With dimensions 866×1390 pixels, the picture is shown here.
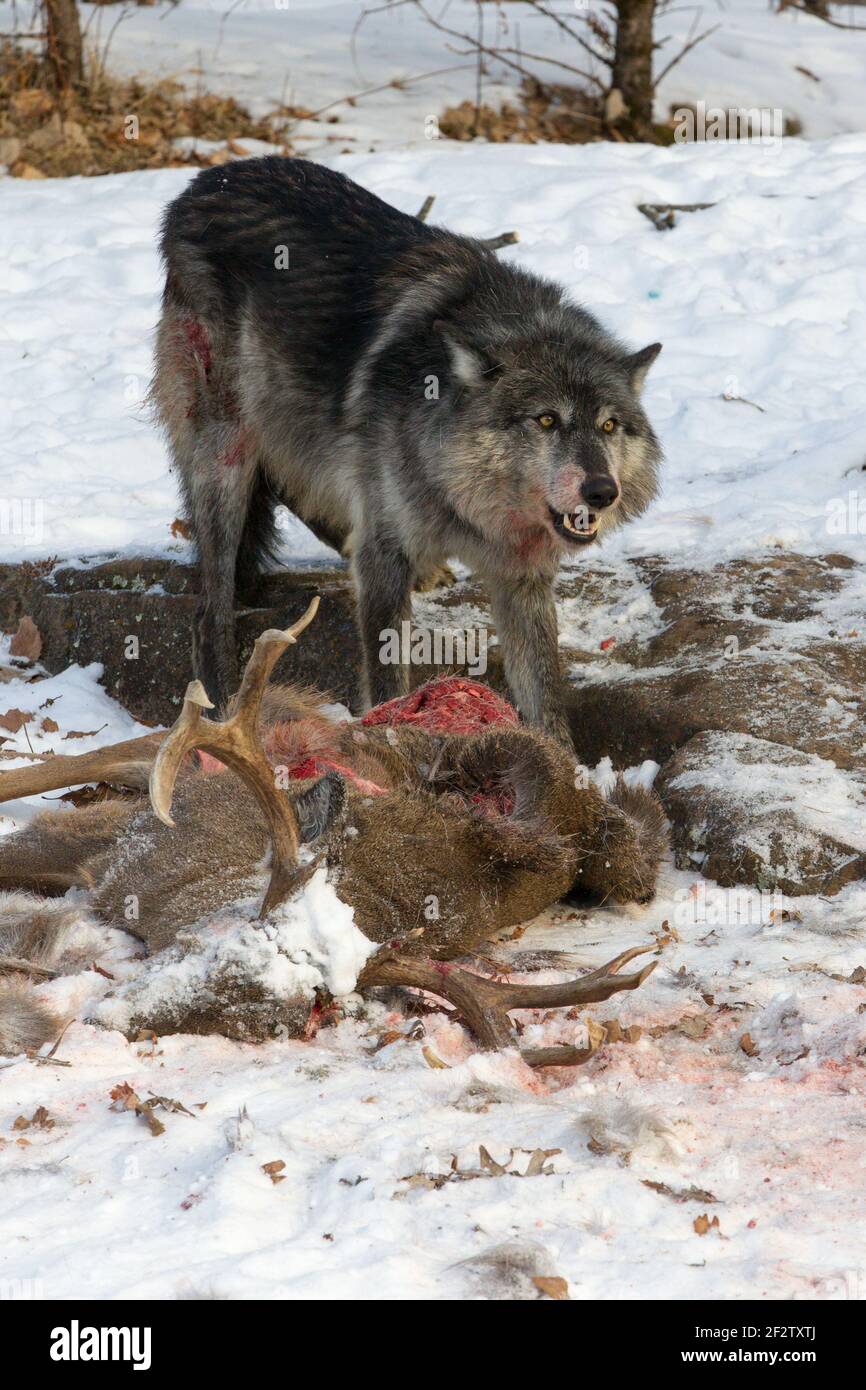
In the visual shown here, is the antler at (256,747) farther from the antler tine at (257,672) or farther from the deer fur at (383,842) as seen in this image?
the deer fur at (383,842)

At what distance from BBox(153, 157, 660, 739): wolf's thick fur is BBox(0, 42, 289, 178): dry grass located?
5938 mm

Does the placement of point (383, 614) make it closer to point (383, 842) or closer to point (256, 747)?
point (383, 842)

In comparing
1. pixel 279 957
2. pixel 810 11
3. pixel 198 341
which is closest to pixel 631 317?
pixel 198 341

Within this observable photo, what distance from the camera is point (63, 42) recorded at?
12266 millimetres

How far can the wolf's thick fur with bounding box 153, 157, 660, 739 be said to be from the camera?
17.4ft

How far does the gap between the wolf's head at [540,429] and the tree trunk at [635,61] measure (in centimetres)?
803

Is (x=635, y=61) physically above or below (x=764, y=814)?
above

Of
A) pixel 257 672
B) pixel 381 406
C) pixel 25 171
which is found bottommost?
pixel 257 672

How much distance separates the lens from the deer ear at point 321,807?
11.8ft

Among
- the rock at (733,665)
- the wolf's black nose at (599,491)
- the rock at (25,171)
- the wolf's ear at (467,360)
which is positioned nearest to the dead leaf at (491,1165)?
the rock at (733,665)

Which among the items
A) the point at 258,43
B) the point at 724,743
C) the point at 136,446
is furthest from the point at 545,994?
the point at 258,43

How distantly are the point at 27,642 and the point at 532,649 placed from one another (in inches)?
92.7

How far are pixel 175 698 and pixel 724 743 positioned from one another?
2.44m
